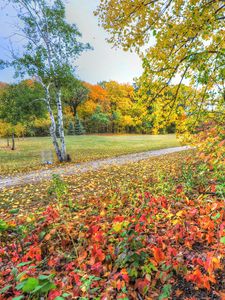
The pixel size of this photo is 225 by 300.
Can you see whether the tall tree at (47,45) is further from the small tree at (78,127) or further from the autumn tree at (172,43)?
the small tree at (78,127)

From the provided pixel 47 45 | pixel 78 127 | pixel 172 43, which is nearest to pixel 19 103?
pixel 47 45

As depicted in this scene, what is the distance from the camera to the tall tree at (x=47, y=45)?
10023 mm

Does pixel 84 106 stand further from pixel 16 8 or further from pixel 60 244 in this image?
pixel 60 244

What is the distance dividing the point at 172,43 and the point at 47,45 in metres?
9.44

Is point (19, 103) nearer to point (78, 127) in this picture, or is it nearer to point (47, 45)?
point (47, 45)

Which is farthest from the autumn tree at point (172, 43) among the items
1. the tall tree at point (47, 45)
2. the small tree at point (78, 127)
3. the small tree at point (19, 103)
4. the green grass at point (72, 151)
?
the small tree at point (78, 127)

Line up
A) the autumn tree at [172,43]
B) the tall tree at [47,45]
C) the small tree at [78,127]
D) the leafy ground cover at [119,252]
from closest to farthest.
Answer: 1. the leafy ground cover at [119,252]
2. the autumn tree at [172,43]
3. the tall tree at [47,45]
4. the small tree at [78,127]

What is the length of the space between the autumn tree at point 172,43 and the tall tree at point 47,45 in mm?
6813

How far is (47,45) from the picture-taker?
1080cm

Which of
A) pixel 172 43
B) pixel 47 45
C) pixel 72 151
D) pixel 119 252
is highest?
pixel 47 45

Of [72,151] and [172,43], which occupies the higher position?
[172,43]

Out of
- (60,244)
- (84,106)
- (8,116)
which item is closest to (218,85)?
(60,244)

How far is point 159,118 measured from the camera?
465 centimetres

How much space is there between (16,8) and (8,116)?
586cm
